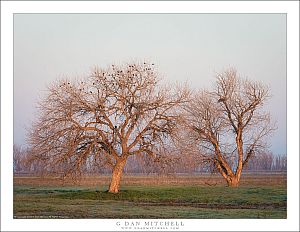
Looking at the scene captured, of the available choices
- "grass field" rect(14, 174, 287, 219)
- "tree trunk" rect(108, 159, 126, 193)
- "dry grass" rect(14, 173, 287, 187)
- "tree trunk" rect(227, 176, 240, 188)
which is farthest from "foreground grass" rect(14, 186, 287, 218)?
"tree trunk" rect(227, 176, 240, 188)

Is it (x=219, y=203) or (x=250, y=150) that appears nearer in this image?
(x=219, y=203)

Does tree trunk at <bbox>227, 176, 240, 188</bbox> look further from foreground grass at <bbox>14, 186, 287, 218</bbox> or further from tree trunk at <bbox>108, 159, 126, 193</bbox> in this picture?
tree trunk at <bbox>108, 159, 126, 193</bbox>

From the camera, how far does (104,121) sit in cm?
2759

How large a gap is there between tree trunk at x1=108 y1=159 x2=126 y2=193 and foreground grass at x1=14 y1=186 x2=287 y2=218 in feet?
1.10

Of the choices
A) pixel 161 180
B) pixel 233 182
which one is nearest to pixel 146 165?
pixel 161 180

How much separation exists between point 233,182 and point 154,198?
14.0 feet

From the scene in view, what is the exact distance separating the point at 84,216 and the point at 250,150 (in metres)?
9.17

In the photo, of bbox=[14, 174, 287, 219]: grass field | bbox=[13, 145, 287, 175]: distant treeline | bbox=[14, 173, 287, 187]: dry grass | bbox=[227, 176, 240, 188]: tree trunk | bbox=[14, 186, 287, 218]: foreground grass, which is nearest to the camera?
bbox=[14, 186, 287, 218]: foreground grass

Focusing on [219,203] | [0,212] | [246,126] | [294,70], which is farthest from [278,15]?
[0,212]

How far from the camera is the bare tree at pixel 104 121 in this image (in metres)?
26.7

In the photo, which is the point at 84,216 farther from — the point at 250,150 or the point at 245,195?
the point at 250,150

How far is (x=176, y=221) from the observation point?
23.9 metres

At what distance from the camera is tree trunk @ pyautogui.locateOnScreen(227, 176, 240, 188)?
1156 inches

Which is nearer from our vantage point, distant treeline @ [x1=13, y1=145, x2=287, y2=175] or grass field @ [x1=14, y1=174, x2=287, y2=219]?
grass field @ [x1=14, y1=174, x2=287, y2=219]
